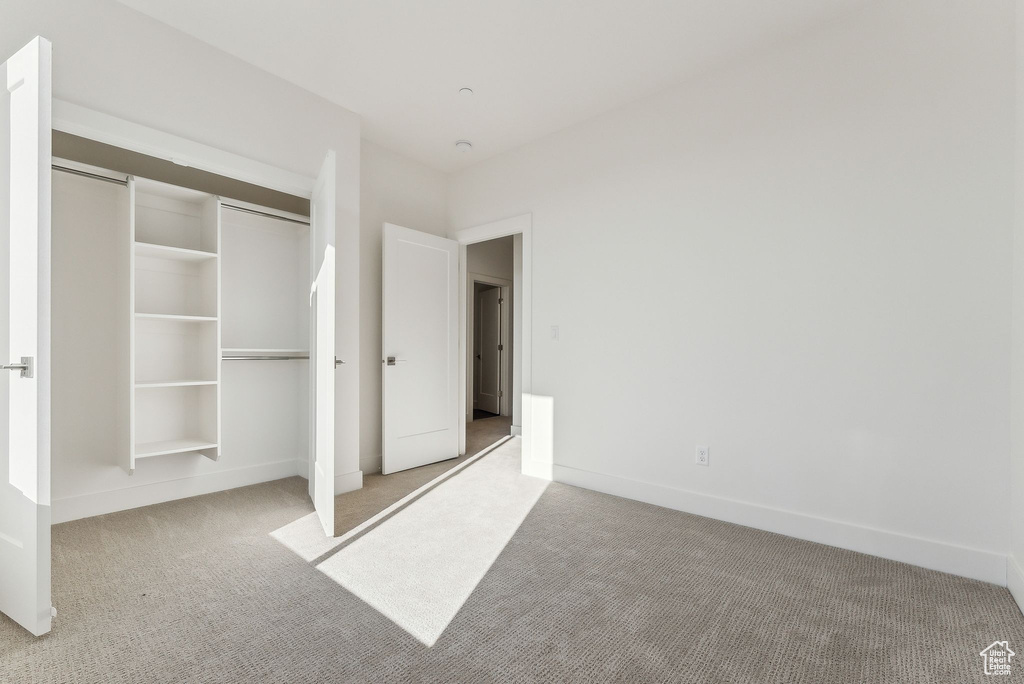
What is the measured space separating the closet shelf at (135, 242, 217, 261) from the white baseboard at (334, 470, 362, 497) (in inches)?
69.6

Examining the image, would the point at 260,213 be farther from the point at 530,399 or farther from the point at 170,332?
the point at 530,399

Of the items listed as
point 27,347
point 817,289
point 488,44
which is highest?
point 488,44

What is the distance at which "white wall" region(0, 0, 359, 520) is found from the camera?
2.28 m

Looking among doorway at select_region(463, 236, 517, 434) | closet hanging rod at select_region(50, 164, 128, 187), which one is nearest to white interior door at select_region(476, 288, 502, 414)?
doorway at select_region(463, 236, 517, 434)

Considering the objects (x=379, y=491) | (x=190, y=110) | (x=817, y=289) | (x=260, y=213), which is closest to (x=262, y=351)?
(x=260, y=213)

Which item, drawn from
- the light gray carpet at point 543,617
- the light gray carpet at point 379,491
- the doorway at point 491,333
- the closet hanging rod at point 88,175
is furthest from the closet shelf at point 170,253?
the doorway at point 491,333

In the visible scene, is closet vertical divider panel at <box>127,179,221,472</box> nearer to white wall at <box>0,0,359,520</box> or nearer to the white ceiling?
white wall at <box>0,0,359,520</box>

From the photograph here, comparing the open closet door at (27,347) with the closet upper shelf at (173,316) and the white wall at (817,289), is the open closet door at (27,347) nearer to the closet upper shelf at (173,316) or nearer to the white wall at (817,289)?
the closet upper shelf at (173,316)

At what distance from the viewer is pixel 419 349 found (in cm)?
414

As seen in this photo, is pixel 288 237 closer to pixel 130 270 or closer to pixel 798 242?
pixel 130 270

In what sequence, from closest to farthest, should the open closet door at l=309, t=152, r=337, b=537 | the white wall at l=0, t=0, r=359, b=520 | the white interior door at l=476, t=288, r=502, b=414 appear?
the white wall at l=0, t=0, r=359, b=520
the open closet door at l=309, t=152, r=337, b=537
the white interior door at l=476, t=288, r=502, b=414

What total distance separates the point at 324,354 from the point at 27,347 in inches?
48.2

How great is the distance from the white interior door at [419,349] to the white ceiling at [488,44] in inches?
44.9

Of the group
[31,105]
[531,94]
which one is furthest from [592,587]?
[531,94]
